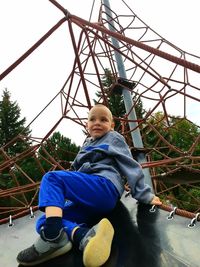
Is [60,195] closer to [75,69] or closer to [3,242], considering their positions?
[3,242]

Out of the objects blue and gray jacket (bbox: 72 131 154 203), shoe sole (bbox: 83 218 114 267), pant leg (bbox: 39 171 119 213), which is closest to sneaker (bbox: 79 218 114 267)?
shoe sole (bbox: 83 218 114 267)

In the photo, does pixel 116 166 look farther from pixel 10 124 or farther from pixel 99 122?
pixel 10 124

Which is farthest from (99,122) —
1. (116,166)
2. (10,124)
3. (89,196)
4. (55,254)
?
(10,124)

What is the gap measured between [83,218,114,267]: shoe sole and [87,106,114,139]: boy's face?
0.66 m

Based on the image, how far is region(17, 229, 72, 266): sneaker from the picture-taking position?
1.04 metres

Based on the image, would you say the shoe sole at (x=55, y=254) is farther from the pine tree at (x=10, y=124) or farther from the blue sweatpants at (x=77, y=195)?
the pine tree at (x=10, y=124)

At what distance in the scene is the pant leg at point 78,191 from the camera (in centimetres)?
115

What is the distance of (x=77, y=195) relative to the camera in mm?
1261

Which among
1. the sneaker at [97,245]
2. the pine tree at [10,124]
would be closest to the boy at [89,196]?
the sneaker at [97,245]

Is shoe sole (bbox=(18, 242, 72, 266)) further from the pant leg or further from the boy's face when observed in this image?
the boy's face

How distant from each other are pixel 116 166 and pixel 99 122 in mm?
287

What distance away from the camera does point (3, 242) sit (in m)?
1.41

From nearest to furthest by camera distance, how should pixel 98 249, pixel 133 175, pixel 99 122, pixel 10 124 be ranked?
pixel 98 249, pixel 133 175, pixel 99 122, pixel 10 124

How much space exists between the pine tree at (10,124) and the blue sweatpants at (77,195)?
16.7 metres
